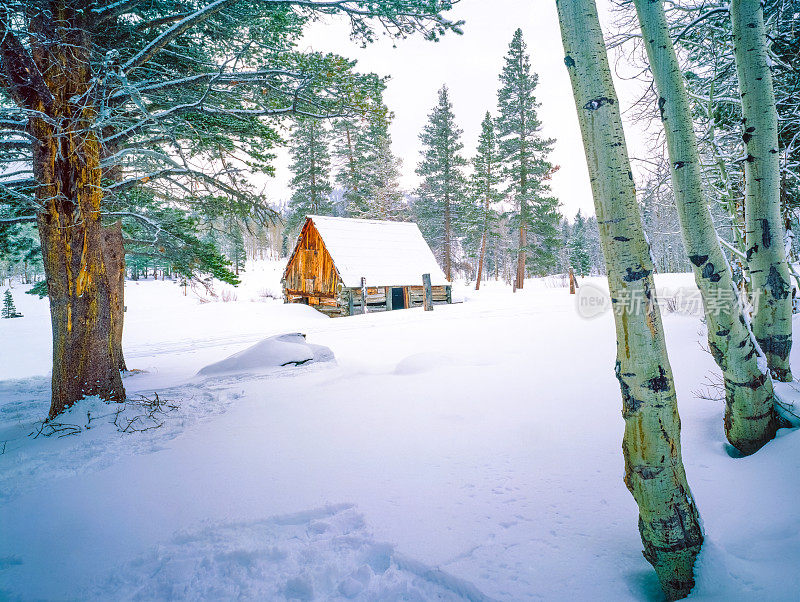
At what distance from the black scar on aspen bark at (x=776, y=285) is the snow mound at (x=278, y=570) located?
3327 mm

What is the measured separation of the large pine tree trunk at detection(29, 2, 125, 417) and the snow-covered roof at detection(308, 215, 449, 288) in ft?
42.3

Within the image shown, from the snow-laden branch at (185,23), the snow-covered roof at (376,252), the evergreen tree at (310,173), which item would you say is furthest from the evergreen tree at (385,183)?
the snow-laden branch at (185,23)

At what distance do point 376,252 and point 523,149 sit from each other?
1516 cm

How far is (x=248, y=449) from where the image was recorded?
3.32 meters

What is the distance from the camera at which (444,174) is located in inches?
1175

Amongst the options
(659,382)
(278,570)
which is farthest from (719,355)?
Answer: (278,570)

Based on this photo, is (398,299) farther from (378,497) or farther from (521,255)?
(378,497)

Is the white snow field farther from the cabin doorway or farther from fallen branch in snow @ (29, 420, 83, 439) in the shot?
the cabin doorway

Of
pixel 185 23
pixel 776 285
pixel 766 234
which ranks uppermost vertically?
pixel 185 23

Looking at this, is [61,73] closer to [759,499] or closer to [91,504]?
[91,504]

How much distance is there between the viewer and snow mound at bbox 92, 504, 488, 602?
179 centimetres

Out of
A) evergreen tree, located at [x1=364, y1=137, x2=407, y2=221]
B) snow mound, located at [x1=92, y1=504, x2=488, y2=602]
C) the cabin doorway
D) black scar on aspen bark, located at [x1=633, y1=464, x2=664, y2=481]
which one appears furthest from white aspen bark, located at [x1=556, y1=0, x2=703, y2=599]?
evergreen tree, located at [x1=364, y1=137, x2=407, y2=221]

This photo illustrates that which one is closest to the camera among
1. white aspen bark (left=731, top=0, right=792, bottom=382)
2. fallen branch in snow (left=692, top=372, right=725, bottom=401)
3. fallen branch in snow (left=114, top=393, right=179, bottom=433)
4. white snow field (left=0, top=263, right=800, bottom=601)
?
white snow field (left=0, top=263, right=800, bottom=601)

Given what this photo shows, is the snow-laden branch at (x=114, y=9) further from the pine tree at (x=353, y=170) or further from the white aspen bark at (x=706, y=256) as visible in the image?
the pine tree at (x=353, y=170)
